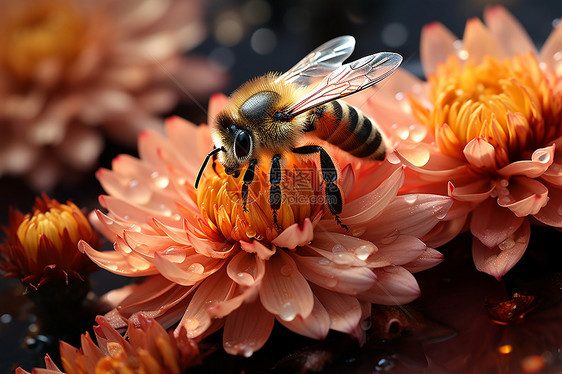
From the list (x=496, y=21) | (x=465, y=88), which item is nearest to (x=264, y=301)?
(x=465, y=88)

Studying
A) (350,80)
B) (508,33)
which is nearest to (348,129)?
(350,80)

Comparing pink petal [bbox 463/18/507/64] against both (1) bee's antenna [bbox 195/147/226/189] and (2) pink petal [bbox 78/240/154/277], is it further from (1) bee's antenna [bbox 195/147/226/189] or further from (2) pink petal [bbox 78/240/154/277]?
(2) pink petal [bbox 78/240/154/277]

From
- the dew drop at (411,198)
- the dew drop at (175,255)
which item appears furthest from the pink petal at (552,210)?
the dew drop at (175,255)

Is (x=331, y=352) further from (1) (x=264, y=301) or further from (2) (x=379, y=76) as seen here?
(2) (x=379, y=76)

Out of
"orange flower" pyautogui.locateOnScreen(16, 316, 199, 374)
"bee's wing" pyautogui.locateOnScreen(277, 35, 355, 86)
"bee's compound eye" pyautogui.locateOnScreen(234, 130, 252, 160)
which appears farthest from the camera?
"bee's wing" pyautogui.locateOnScreen(277, 35, 355, 86)

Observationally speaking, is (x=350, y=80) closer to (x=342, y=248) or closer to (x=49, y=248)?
(x=342, y=248)

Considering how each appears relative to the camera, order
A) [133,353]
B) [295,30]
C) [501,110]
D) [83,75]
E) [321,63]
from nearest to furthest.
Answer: [133,353] < [501,110] < [321,63] < [83,75] < [295,30]

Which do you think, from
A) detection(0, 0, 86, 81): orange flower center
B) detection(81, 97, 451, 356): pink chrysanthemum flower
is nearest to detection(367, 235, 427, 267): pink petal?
detection(81, 97, 451, 356): pink chrysanthemum flower
